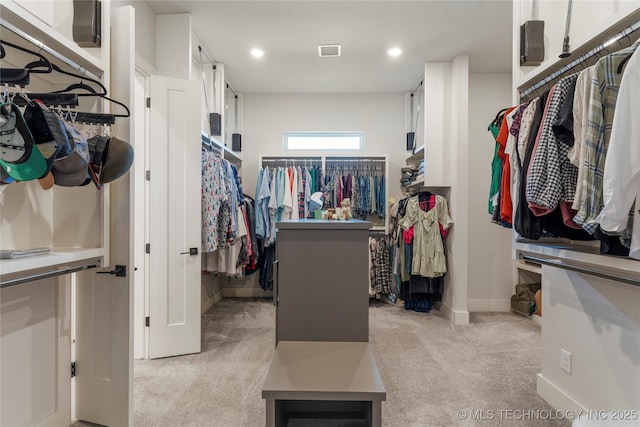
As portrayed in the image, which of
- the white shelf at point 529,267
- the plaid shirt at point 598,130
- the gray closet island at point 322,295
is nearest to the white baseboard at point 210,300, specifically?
the gray closet island at point 322,295

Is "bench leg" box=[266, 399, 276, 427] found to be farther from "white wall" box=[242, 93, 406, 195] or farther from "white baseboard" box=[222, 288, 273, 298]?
"white wall" box=[242, 93, 406, 195]

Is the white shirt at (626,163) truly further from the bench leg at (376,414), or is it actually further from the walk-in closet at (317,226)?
the bench leg at (376,414)

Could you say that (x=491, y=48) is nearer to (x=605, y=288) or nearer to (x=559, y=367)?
(x=605, y=288)

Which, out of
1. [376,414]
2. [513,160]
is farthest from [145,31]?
[376,414]

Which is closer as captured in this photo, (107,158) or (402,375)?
(107,158)

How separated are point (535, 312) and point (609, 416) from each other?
115 inches

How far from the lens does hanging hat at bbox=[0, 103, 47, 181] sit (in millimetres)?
1025

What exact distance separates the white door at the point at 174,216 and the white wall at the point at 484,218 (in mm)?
3168

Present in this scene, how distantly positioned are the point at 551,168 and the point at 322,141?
354 centimetres

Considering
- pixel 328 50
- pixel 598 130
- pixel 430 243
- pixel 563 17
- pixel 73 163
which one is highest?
pixel 328 50

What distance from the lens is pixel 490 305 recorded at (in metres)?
3.88

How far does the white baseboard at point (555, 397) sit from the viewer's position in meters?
1.83

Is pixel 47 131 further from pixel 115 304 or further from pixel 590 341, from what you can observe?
pixel 590 341

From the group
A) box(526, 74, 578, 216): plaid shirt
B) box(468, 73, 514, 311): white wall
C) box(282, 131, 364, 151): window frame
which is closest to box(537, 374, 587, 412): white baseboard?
box(526, 74, 578, 216): plaid shirt
